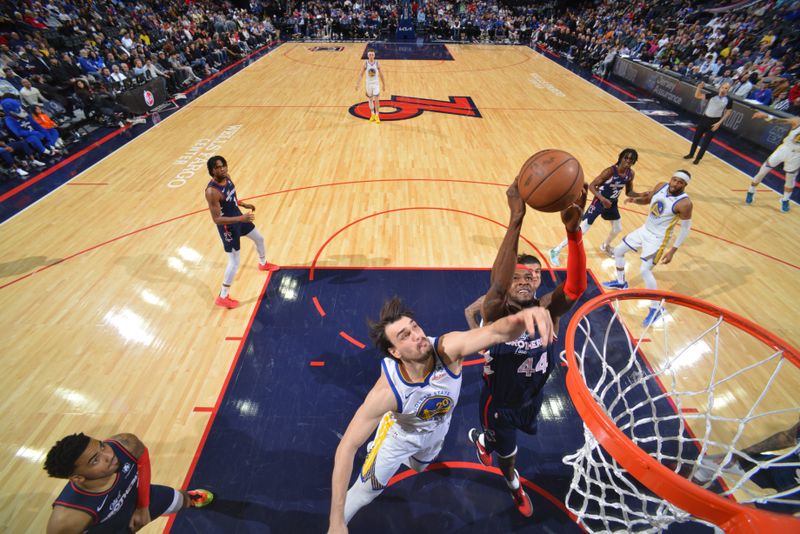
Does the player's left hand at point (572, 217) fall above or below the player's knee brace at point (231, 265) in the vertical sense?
above

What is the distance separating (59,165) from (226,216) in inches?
273

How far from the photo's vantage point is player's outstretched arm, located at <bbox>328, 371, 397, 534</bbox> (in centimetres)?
189

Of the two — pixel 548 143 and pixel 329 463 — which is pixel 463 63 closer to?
pixel 548 143

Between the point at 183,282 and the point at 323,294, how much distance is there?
2020mm

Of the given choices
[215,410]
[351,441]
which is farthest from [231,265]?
[351,441]

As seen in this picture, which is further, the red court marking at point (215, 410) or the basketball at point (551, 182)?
the red court marking at point (215, 410)

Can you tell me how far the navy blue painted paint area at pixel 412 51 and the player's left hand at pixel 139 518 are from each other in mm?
18940

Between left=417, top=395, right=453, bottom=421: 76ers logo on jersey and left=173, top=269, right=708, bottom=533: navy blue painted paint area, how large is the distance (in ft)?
3.97

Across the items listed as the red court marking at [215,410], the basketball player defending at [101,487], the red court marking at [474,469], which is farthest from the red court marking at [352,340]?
the basketball player defending at [101,487]

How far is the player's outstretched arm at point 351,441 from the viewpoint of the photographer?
6.20ft

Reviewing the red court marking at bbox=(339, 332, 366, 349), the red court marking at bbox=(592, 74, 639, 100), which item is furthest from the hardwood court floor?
the red court marking at bbox=(592, 74, 639, 100)

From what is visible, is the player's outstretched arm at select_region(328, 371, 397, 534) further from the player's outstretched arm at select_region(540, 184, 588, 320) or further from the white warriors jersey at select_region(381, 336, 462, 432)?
the player's outstretched arm at select_region(540, 184, 588, 320)

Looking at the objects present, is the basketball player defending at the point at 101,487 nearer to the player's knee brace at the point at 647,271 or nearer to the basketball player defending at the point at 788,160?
the player's knee brace at the point at 647,271

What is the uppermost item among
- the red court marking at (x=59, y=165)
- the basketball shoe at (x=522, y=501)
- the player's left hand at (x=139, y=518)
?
the player's left hand at (x=139, y=518)
